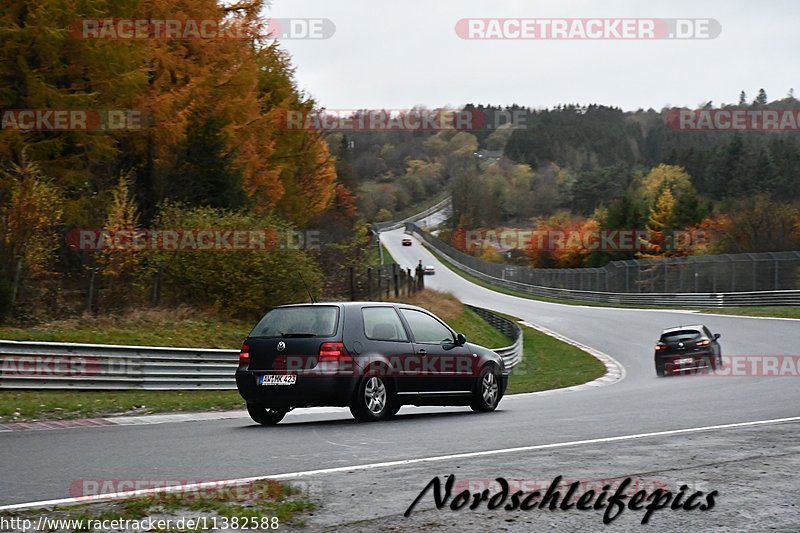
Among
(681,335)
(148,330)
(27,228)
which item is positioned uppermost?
(27,228)

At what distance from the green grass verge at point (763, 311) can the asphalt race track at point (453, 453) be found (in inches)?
1297

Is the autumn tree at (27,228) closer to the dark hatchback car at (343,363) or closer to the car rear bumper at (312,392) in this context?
the dark hatchback car at (343,363)

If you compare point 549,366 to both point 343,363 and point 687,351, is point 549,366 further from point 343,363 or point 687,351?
point 343,363

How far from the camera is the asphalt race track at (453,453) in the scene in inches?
243

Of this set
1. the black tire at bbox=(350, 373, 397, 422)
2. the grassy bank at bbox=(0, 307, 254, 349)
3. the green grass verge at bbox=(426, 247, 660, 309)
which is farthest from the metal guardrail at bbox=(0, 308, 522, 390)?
the green grass verge at bbox=(426, 247, 660, 309)

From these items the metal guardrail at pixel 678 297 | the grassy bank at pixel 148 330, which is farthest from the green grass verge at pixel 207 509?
the metal guardrail at pixel 678 297

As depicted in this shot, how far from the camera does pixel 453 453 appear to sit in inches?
364

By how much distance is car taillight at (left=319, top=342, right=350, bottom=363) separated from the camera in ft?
41.9

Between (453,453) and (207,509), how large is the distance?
11.3ft

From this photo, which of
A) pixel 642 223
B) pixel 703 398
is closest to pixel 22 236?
pixel 703 398

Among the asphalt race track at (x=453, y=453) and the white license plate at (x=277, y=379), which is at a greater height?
the white license plate at (x=277, y=379)

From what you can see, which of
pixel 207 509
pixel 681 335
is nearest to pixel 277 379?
pixel 207 509

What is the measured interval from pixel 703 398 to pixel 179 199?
1812 centimetres

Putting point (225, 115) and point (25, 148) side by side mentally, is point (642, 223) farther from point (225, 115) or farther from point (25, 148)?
point (25, 148)
